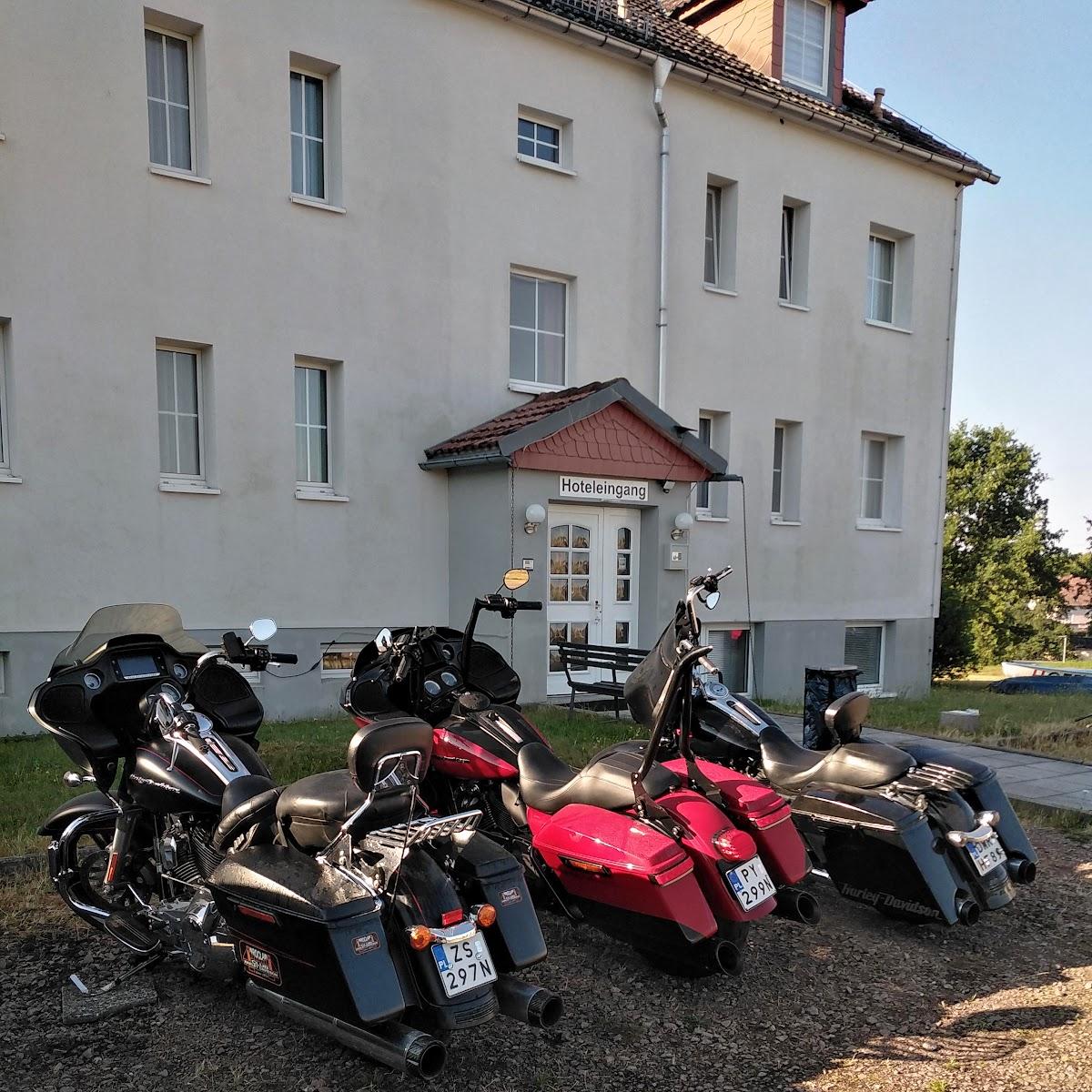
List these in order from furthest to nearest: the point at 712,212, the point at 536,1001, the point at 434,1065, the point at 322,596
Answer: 1. the point at 712,212
2. the point at 322,596
3. the point at 536,1001
4. the point at 434,1065

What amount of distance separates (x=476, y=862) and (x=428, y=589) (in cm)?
729

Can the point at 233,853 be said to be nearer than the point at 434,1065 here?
No

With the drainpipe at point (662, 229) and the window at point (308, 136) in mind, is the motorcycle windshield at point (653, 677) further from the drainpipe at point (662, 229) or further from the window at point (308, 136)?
the drainpipe at point (662, 229)

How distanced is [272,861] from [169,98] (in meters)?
8.27

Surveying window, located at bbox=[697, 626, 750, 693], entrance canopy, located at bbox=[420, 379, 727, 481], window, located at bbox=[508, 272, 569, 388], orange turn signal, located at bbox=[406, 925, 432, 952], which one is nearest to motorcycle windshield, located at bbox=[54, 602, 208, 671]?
orange turn signal, located at bbox=[406, 925, 432, 952]

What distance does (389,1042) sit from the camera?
8.55 ft

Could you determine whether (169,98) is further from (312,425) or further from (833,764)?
(833,764)

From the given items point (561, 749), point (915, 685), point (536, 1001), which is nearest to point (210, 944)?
point (536, 1001)

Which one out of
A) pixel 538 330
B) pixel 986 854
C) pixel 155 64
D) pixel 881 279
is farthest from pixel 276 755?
pixel 881 279

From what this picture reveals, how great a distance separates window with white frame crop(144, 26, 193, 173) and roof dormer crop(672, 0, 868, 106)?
8.40 metres

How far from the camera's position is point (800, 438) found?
13273 mm

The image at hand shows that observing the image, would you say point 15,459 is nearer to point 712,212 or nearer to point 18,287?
point 18,287

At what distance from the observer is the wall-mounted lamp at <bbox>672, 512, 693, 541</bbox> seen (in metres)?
10.8

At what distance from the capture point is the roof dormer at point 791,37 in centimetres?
1359
